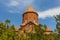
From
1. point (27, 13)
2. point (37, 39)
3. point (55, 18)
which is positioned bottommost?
point (37, 39)

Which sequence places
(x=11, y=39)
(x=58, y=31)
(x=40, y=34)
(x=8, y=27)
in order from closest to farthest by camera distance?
(x=11, y=39)
(x=40, y=34)
(x=8, y=27)
(x=58, y=31)

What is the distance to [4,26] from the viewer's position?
915 inches

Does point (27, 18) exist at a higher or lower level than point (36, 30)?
higher

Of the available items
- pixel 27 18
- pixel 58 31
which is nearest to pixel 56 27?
pixel 58 31

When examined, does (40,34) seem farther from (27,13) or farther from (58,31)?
(27,13)

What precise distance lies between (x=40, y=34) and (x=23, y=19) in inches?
1426

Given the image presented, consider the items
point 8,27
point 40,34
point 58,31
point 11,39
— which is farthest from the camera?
point 58,31

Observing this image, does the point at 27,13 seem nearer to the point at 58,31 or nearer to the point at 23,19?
the point at 23,19

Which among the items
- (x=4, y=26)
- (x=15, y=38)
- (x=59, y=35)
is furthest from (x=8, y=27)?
(x=59, y=35)

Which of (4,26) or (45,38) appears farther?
(4,26)

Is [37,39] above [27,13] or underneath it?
underneath

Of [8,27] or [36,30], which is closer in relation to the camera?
[36,30]

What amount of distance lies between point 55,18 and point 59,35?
292 cm

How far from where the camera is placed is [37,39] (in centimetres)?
2012
